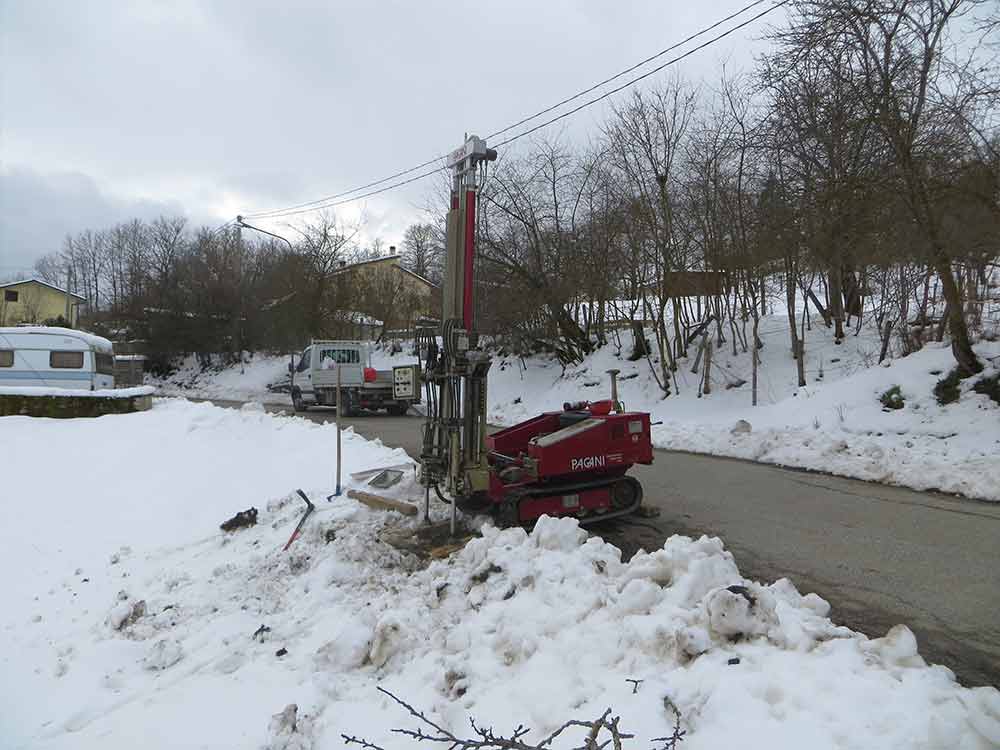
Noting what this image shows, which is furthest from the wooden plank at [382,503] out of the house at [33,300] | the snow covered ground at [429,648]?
the house at [33,300]

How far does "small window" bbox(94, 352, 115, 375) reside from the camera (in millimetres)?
21123

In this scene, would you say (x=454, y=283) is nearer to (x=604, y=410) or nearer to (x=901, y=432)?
(x=604, y=410)

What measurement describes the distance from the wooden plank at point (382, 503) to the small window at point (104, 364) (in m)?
18.0

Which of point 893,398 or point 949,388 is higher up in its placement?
point 949,388

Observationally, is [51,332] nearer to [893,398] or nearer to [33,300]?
[893,398]

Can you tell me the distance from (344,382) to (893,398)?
15.1 m

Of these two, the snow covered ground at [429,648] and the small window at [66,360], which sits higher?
the small window at [66,360]

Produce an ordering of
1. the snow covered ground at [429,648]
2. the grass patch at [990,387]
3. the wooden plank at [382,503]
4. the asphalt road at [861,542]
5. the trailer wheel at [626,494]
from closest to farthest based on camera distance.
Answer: the snow covered ground at [429,648] → the asphalt road at [861,542] → the wooden plank at [382,503] → the trailer wheel at [626,494] → the grass patch at [990,387]

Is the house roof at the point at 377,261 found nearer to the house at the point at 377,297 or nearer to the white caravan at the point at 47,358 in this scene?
the house at the point at 377,297

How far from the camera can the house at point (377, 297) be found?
125ft

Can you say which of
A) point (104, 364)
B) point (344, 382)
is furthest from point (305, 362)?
point (104, 364)

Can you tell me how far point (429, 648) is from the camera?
4121 millimetres

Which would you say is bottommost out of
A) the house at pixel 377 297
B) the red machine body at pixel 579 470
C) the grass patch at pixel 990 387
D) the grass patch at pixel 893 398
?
the red machine body at pixel 579 470

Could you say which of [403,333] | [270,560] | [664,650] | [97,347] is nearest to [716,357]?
[270,560]
